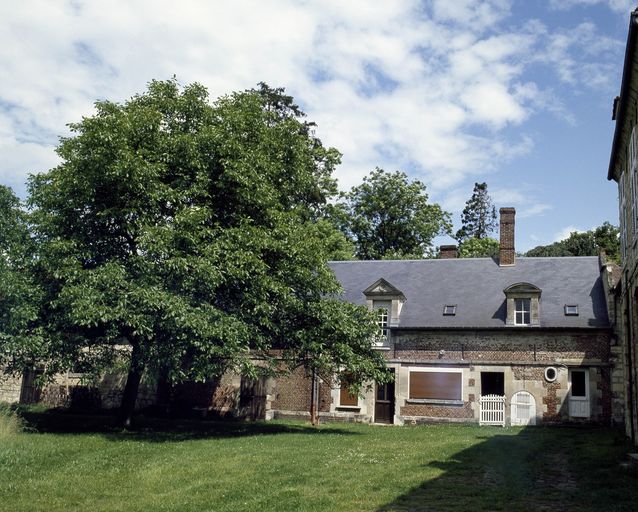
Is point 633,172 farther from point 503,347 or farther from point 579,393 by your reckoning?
point 579,393

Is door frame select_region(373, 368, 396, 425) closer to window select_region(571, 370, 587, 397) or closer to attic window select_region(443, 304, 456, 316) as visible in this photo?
attic window select_region(443, 304, 456, 316)

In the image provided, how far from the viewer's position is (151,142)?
62.9 ft

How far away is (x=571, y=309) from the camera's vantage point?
2491 centimetres

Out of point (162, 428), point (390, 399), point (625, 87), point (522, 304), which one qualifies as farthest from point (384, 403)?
point (625, 87)

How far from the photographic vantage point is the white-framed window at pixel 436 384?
25.2 m

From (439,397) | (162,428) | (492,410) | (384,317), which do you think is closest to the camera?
(162,428)

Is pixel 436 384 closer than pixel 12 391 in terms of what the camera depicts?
Yes

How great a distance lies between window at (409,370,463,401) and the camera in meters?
25.2

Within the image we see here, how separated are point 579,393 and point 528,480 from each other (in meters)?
14.2

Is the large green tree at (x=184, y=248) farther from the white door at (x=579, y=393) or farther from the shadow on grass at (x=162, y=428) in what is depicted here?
the white door at (x=579, y=393)

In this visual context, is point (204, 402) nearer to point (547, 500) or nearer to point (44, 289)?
point (44, 289)

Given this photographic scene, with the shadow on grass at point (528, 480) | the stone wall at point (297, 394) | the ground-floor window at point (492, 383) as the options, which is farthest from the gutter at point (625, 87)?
the stone wall at point (297, 394)

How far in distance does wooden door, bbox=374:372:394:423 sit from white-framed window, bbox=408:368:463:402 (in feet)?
3.18

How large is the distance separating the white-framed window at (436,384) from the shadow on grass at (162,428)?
15.3 ft
